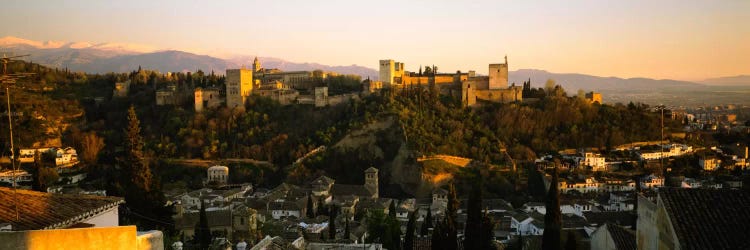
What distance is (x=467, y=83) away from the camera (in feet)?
158

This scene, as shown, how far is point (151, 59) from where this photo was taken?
114812mm

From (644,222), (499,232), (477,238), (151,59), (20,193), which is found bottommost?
(499,232)

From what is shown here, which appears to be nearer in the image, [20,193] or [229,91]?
[20,193]

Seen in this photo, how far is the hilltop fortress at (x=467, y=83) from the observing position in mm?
48062

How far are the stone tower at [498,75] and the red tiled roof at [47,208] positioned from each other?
4312 cm

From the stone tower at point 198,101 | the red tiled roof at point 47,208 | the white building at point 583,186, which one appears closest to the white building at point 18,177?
the stone tower at point 198,101

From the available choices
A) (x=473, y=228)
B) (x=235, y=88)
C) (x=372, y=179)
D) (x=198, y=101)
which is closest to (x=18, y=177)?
(x=198, y=101)

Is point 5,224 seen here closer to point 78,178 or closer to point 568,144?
point 78,178

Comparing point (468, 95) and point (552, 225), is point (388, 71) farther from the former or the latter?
point (552, 225)

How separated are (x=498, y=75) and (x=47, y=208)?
4442 cm

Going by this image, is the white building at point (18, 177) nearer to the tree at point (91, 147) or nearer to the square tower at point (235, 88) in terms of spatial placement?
the tree at point (91, 147)

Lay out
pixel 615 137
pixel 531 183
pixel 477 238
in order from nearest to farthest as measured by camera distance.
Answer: pixel 477 238
pixel 531 183
pixel 615 137

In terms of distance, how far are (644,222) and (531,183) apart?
98.2ft

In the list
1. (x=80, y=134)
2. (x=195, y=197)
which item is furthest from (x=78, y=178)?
(x=195, y=197)
